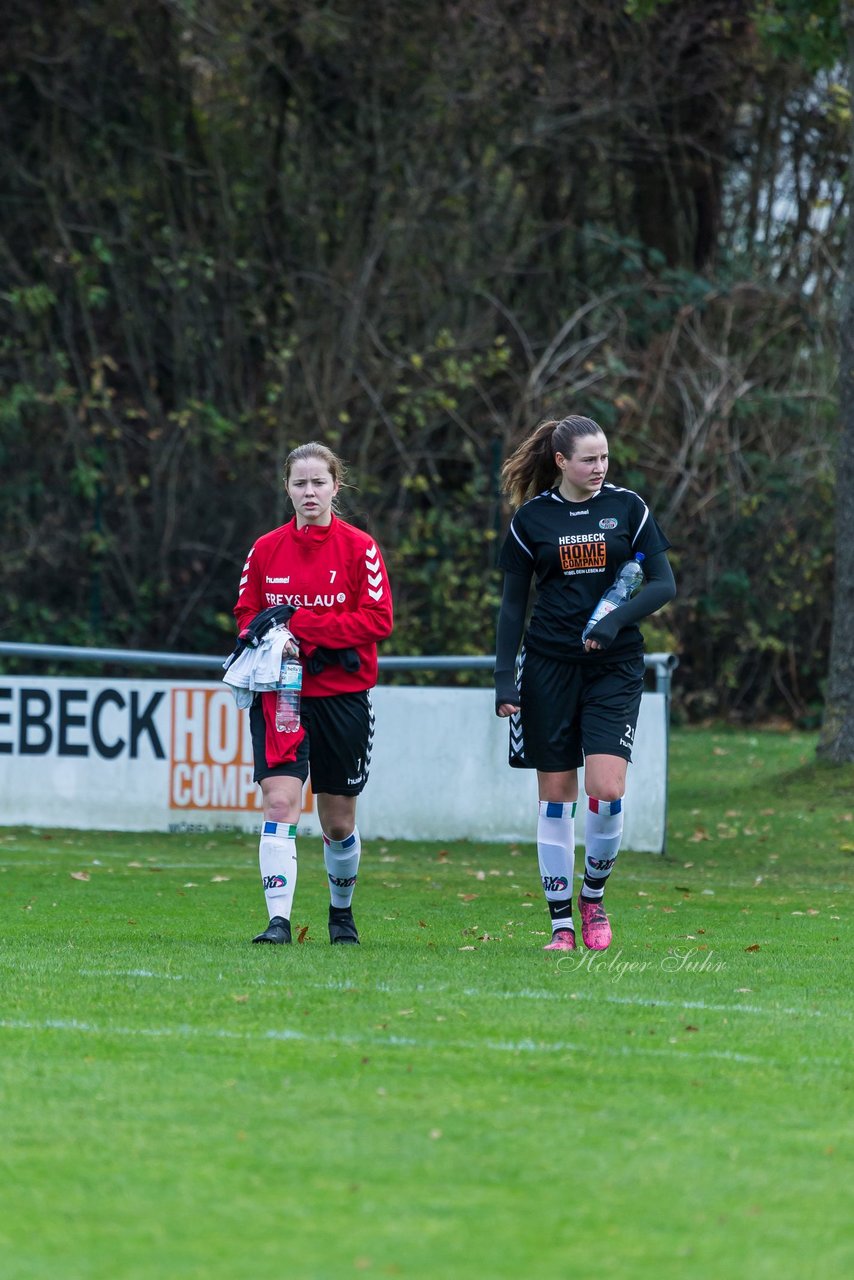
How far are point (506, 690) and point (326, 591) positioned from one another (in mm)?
835

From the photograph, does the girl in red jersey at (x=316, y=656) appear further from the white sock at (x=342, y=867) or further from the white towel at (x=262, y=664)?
the white towel at (x=262, y=664)

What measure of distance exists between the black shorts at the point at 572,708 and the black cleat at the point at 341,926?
0.99 m

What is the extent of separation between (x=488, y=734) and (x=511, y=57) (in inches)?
411

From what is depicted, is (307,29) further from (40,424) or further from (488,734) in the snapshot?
(488,734)

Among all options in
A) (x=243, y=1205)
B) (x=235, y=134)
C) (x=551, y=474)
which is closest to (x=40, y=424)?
(x=235, y=134)

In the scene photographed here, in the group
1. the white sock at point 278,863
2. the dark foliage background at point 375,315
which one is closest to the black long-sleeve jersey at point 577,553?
the white sock at point 278,863

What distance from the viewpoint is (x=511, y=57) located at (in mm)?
20266

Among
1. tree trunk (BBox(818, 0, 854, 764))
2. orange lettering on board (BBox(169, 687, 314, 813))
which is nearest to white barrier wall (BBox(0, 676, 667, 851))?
orange lettering on board (BBox(169, 687, 314, 813))

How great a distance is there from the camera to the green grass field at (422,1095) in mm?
3607

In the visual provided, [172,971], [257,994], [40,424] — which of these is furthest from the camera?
[40,424]

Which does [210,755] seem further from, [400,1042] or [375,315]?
[375,315]

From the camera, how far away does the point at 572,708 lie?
745 cm

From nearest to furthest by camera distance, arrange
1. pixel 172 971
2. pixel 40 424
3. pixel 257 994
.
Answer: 1. pixel 257 994
2. pixel 172 971
3. pixel 40 424

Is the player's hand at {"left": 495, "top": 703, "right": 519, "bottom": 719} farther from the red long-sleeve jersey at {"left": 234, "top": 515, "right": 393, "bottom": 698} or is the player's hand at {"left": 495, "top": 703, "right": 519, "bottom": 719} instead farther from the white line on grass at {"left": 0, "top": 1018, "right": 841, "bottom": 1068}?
the white line on grass at {"left": 0, "top": 1018, "right": 841, "bottom": 1068}
